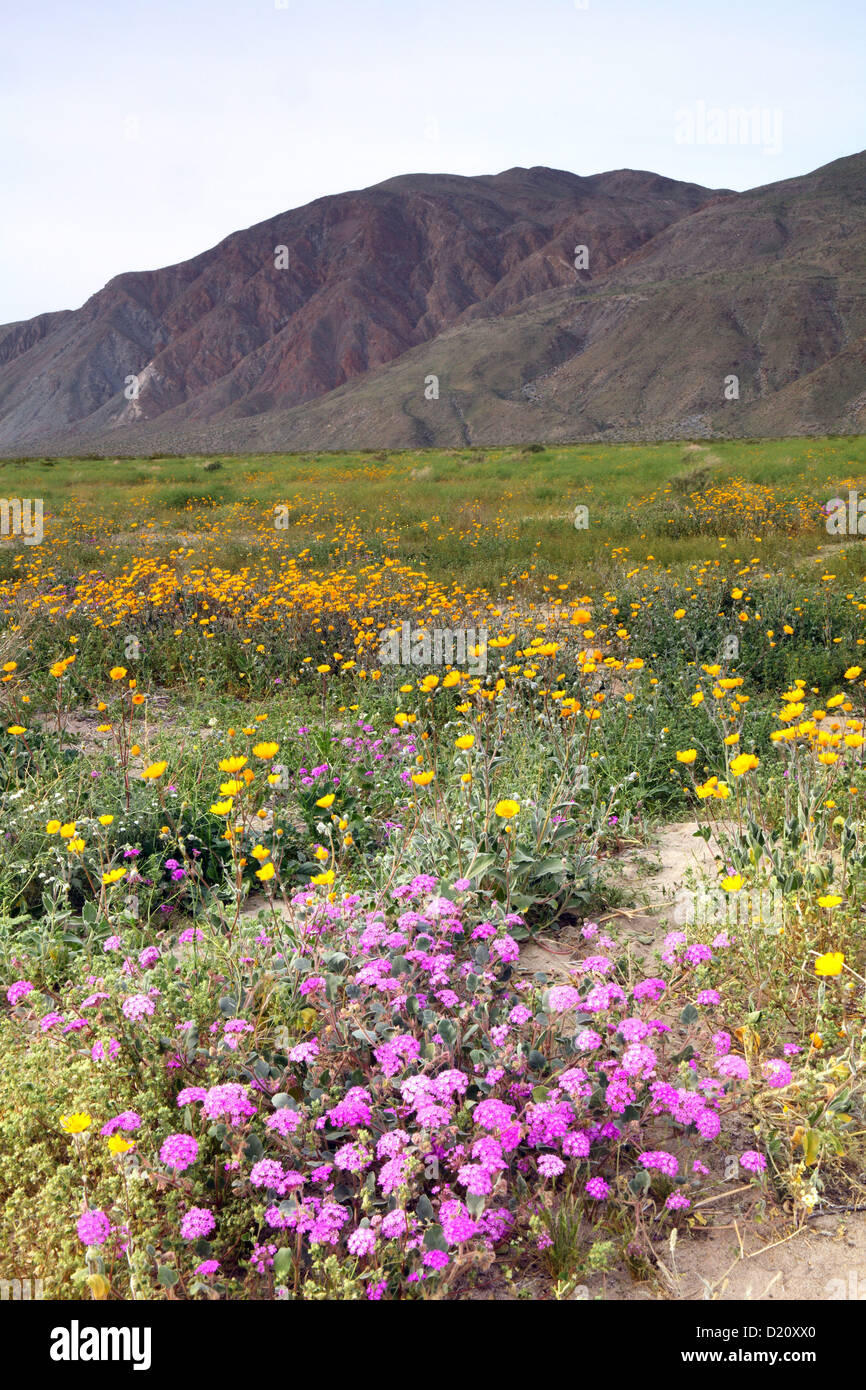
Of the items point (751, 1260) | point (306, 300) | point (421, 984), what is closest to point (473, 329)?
point (306, 300)

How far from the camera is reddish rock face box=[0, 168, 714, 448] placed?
150 meters

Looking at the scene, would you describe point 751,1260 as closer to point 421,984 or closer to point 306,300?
point 421,984

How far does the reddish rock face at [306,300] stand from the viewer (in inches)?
5925

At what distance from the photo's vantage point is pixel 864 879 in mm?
2773

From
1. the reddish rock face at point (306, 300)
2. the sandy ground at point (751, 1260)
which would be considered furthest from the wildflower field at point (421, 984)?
the reddish rock face at point (306, 300)

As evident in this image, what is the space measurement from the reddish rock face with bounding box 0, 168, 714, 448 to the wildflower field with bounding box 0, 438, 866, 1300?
482 ft

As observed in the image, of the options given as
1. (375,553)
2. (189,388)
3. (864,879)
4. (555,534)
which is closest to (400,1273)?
(864,879)

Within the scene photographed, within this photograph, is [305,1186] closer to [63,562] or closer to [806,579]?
[806,579]

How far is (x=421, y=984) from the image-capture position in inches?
93.1

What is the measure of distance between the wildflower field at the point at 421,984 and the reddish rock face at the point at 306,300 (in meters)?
147

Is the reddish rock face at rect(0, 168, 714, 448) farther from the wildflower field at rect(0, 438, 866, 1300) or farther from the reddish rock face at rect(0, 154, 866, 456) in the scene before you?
the wildflower field at rect(0, 438, 866, 1300)

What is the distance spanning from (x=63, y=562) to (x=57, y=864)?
9399 mm

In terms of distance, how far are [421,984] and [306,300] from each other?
184m

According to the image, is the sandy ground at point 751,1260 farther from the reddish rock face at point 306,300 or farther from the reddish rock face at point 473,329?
the reddish rock face at point 306,300
